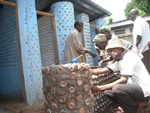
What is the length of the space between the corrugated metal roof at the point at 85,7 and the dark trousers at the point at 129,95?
3.81 meters

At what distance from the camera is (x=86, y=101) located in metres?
2.04

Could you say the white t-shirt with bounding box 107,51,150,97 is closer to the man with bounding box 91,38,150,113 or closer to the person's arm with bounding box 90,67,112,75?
the man with bounding box 91,38,150,113

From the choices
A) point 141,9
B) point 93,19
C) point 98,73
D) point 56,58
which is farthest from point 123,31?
point 98,73

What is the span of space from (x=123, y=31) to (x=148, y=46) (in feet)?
41.2

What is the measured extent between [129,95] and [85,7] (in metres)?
4.68

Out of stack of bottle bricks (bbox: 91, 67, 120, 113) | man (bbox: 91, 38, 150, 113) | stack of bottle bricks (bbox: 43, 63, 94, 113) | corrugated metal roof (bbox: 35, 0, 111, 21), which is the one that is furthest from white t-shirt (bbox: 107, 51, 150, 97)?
corrugated metal roof (bbox: 35, 0, 111, 21)

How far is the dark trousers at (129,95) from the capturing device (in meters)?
2.44

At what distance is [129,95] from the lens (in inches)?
96.5

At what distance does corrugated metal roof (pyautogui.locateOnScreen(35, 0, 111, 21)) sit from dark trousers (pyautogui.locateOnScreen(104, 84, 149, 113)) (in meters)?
3.81

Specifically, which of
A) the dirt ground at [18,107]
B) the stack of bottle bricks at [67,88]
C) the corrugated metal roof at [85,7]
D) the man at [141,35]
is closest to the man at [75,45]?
the man at [141,35]

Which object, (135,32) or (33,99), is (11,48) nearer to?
(33,99)

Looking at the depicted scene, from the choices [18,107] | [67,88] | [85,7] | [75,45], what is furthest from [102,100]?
[85,7]

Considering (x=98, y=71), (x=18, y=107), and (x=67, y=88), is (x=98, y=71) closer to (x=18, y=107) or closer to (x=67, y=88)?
(x=67, y=88)

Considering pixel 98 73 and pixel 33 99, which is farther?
pixel 33 99
